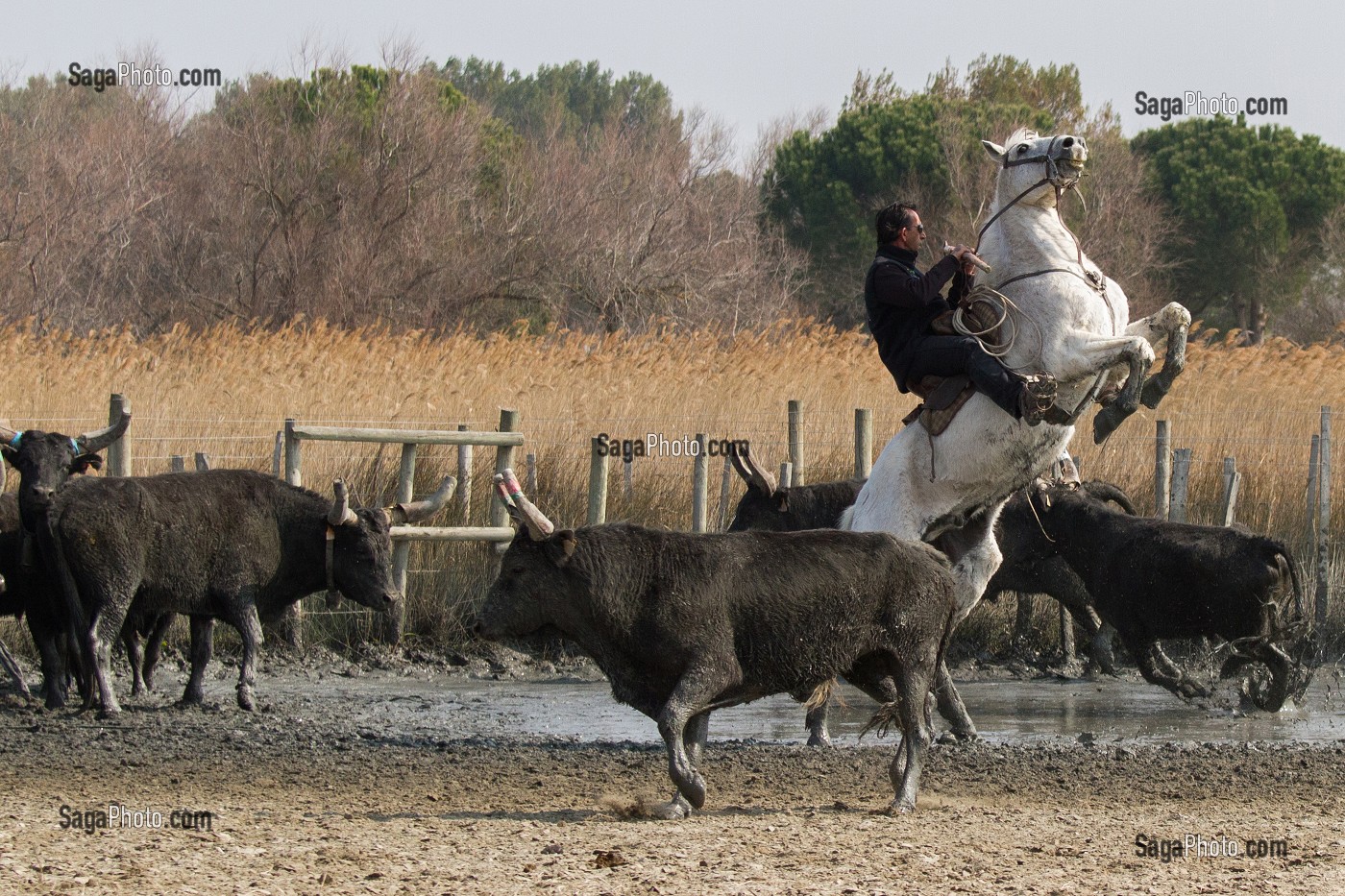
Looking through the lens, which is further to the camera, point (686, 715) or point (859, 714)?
point (859, 714)

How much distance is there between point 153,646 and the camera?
38.3 feet

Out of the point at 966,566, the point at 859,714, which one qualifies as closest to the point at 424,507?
the point at 859,714

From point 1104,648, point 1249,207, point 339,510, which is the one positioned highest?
point 1249,207

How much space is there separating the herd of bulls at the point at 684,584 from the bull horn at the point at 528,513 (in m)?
0.01

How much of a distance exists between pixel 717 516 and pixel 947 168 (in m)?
23.6

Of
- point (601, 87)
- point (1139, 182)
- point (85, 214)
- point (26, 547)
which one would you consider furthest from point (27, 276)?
point (601, 87)

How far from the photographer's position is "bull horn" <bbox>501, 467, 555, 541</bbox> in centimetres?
762

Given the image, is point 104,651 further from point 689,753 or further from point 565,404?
point 565,404

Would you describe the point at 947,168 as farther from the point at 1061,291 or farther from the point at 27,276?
the point at 1061,291

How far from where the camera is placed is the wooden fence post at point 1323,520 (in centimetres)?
1407

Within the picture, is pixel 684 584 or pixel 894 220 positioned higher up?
pixel 894 220

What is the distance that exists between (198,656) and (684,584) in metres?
4.65

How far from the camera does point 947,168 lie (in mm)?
37375

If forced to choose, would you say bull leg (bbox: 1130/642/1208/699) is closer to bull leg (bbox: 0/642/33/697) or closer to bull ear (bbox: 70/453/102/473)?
bull ear (bbox: 70/453/102/473)
